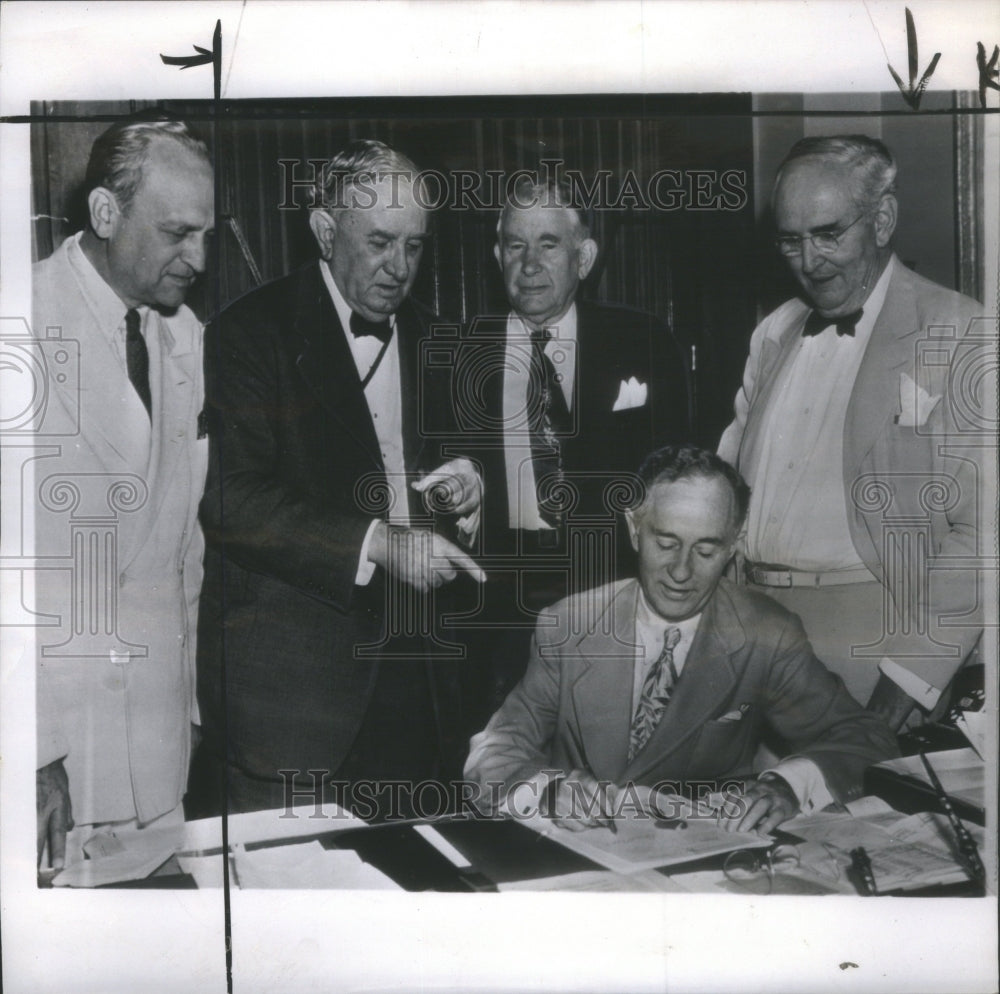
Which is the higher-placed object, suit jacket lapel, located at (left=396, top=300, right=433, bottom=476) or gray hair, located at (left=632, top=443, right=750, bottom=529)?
suit jacket lapel, located at (left=396, top=300, right=433, bottom=476)

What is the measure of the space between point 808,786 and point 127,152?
9.23 ft

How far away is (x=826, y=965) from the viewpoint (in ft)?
11.0

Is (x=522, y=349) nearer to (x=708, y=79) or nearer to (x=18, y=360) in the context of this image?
(x=708, y=79)

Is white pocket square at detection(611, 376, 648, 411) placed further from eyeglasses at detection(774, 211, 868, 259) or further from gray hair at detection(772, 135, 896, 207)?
gray hair at detection(772, 135, 896, 207)

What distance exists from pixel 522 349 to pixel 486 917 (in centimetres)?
172

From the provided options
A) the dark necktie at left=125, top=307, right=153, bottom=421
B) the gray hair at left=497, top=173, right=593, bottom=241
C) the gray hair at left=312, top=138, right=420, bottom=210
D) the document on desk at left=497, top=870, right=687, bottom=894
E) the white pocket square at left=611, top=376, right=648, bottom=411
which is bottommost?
the document on desk at left=497, top=870, right=687, bottom=894

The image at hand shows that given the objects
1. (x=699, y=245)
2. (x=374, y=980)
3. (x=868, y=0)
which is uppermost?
(x=868, y=0)

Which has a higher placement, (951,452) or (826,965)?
(951,452)

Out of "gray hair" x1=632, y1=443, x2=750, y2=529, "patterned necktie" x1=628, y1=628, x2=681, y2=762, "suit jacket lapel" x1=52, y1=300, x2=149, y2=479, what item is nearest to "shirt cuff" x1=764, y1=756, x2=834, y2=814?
"patterned necktie" x1=628, y1=628, x2=681, y2=762

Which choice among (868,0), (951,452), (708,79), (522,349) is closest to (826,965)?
(951,452)

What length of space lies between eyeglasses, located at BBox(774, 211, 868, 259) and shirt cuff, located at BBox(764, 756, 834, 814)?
5.05ft

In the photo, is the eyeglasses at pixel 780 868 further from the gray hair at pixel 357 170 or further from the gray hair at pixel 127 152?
the gray hair at pixel 127 152

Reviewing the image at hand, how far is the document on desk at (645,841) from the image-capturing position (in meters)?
3.31

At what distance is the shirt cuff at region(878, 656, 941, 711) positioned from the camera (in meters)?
3.31
